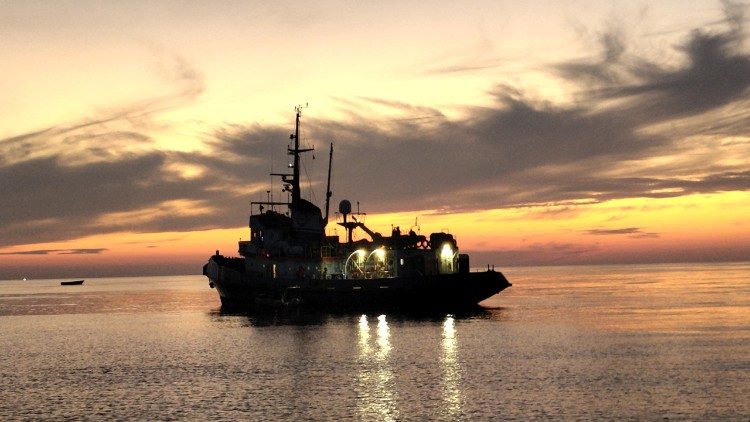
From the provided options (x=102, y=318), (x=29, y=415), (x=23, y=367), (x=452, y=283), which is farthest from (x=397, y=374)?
(x=102, y=318)

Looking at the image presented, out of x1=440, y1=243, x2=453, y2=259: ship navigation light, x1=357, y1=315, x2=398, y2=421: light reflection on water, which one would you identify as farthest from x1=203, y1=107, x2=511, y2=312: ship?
x1=357, y1=315, x2=398, y2=421: light reflection on water

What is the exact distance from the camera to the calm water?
36875mm

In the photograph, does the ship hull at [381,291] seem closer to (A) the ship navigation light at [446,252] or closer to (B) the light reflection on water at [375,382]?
(A) the ship navigation light at [446,252]

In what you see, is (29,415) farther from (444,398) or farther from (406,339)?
(406,339)

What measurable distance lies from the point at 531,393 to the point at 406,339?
25483 mm

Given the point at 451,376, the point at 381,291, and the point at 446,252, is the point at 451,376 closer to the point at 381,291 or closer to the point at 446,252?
the point at 381,291

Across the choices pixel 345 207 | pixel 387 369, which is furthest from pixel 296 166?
pixel 387 369

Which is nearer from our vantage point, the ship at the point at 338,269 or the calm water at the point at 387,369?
the calm water at the point at 387,369

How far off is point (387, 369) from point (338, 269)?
43.4 m

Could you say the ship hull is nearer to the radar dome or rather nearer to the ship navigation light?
the ship navigation light

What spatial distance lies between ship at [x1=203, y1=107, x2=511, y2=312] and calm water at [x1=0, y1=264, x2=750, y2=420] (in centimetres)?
318

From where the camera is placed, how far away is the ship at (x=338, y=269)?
3371 inches

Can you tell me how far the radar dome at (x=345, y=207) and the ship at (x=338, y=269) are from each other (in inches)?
5.0

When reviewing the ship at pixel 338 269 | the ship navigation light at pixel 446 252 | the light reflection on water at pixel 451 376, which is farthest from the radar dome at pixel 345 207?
the light reflection on water at pixel 451 376
